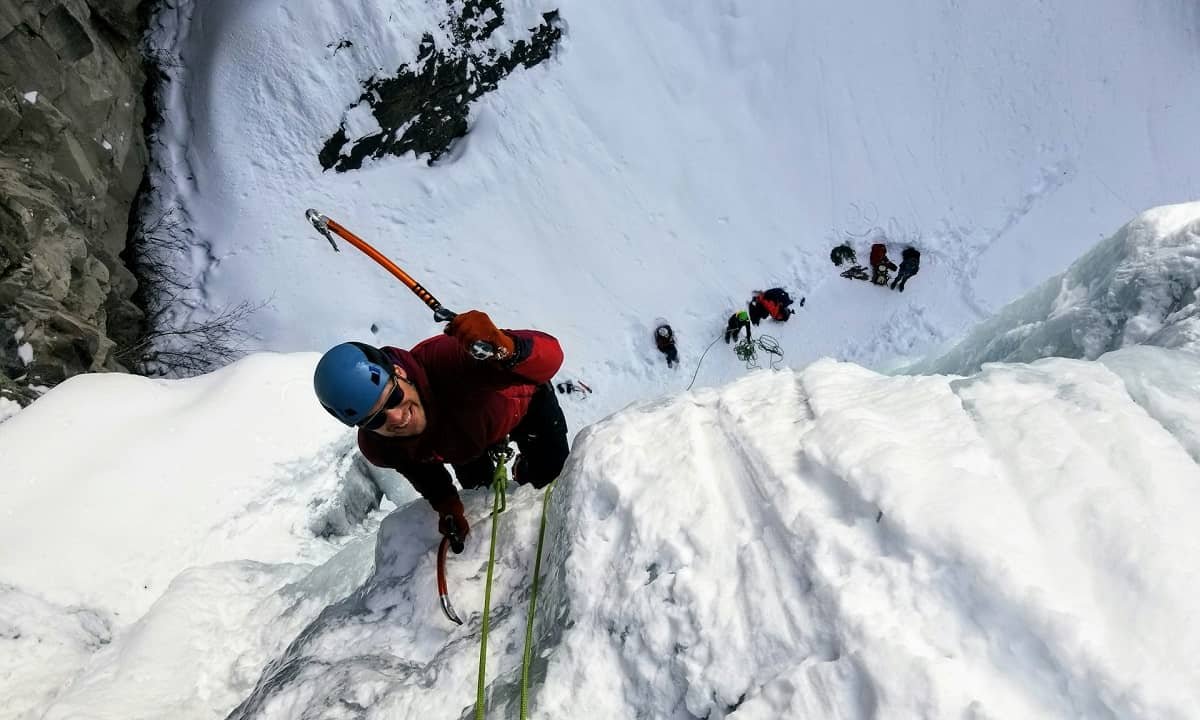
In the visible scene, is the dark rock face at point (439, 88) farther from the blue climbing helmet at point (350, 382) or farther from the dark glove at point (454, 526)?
the blue climbing helmet at point (350, 382)

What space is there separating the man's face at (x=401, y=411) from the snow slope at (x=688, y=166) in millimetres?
5417

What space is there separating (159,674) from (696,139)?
26.3 feet

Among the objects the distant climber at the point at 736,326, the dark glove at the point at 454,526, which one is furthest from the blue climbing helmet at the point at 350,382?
the distant climber at the point at 736,326

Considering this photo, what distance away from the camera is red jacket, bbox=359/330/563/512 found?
2.33 m

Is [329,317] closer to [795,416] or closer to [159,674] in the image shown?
[159,674]

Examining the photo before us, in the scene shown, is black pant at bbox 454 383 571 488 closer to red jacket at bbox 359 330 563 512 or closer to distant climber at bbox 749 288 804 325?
red jacket at bbox 359 330 563 512

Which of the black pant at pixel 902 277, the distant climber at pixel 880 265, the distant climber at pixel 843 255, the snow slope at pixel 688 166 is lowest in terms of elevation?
the black pant at pixel 902 277

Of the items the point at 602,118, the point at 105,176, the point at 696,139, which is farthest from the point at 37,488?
the point at 696,139

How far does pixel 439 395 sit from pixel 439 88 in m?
6.74

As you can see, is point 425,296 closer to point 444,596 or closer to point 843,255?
point 444,596

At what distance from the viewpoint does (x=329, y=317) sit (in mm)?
7465

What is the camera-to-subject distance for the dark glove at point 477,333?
84.7 inches

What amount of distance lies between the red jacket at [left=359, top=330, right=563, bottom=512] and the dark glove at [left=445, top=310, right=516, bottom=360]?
0.29 feet

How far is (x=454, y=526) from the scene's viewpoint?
8.68 ft
